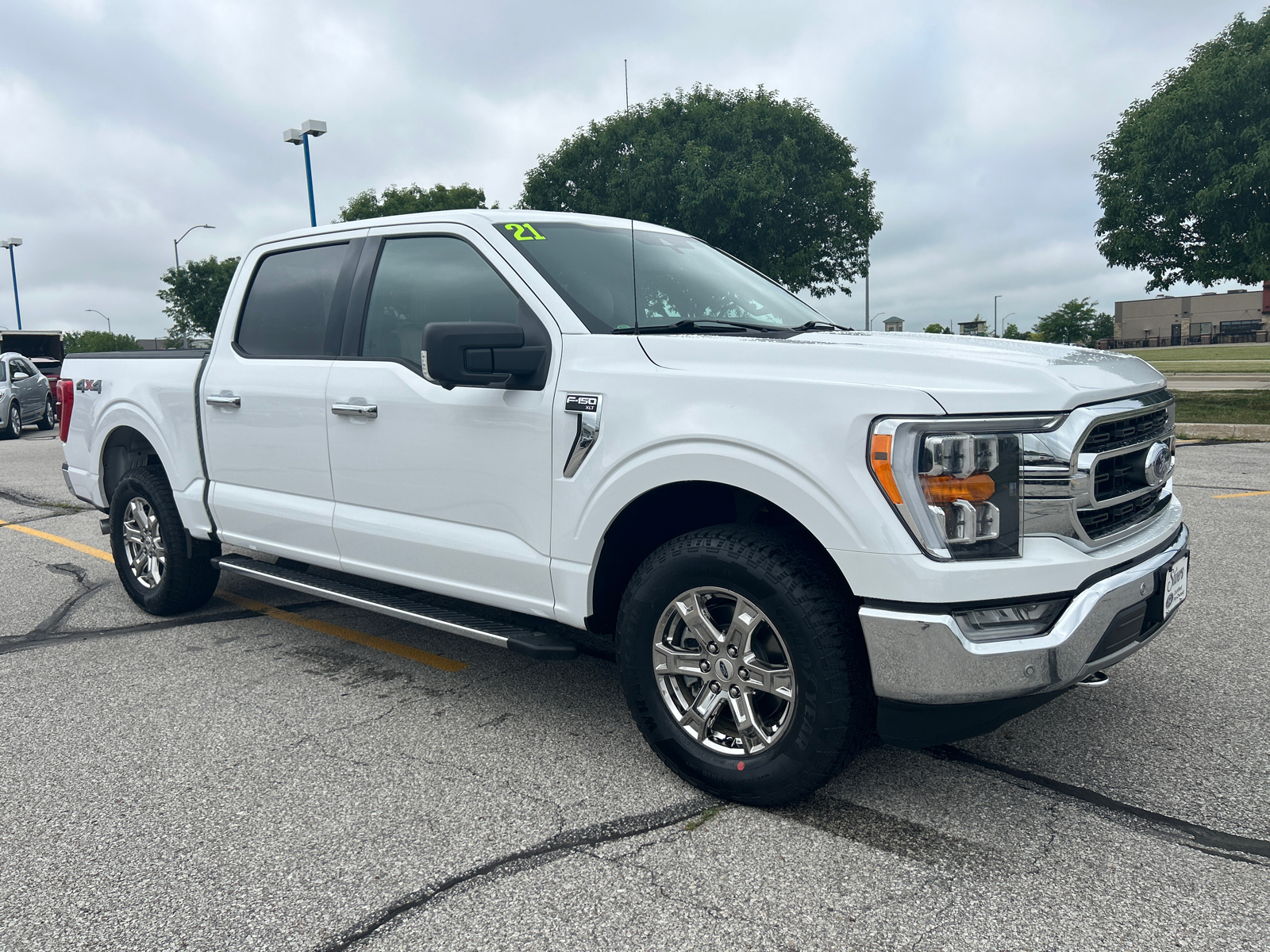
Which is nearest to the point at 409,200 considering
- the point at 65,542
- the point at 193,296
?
the point at 193,296

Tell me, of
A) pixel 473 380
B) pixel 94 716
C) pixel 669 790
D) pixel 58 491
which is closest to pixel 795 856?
pixel 669 790

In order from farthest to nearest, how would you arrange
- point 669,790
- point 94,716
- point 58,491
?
1. point 58,491
2. point 94,716
3. point 669,790

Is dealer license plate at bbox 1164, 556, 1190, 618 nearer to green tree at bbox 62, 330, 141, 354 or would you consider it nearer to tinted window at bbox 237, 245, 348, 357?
tinted window at bbox 237, 245, 348, 357

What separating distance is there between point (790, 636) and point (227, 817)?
187 centimetres

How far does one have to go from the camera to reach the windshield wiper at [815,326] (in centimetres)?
395

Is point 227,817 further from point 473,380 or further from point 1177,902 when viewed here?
point 1177,902

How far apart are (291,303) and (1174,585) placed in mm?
3959

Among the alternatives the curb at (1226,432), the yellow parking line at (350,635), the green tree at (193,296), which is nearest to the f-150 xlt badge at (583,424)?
the yellow parking line at (350,635)

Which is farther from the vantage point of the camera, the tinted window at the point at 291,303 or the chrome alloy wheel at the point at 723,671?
the tinted window at the point at 291,303

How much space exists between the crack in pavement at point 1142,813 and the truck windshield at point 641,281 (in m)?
1.78

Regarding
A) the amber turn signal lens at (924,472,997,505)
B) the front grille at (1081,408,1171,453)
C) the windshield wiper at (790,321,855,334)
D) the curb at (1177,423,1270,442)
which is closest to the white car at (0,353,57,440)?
the windshield wiper at (790,321,855,334)

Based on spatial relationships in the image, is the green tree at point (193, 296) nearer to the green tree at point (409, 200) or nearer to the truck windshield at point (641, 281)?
the green tree at point (409, 200)

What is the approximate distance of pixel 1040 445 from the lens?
2629 millimetres

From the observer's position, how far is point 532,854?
2.81 metres
